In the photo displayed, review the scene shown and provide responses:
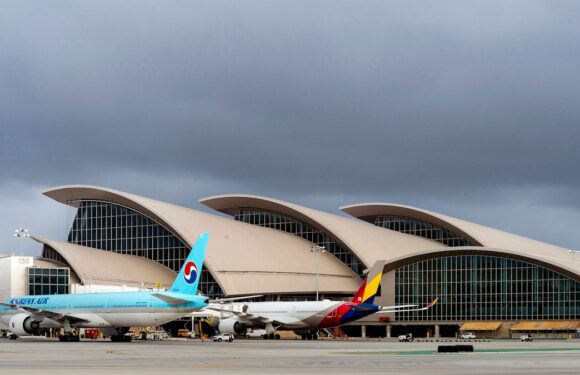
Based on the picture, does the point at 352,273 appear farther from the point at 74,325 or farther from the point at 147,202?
the point at 74,325

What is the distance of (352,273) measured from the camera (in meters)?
129

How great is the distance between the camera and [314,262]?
12775 centimetres

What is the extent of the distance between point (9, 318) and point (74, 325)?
9924 millimetres

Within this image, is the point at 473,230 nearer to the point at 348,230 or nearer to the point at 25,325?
the point at 348,230

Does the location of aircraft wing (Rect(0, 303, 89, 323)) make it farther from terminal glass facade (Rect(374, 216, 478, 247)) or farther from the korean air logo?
terminal glass facade (Rect(374, 216, 478, 247))

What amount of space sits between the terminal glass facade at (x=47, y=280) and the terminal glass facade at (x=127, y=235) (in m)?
Answer: 15.4

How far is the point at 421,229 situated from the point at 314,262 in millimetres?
26390

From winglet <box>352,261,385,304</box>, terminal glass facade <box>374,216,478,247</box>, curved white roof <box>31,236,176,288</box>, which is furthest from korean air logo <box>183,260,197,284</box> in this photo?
terminal glass facade <box>374,216,478,247</box>

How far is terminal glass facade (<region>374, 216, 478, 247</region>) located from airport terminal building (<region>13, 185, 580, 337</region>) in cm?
286

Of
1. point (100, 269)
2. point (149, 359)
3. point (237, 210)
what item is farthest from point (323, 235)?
point (149, 359)

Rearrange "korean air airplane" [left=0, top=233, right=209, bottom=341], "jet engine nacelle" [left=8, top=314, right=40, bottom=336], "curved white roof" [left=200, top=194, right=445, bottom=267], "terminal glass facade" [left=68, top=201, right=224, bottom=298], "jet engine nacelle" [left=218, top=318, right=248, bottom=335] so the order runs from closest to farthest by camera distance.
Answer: "korean air airplane" [left=0, top=233, right=209, bottom=341] < "jet engine nacelle" [left=8, top=314, right=40, bottom=336] < "jet engine nacelle" [left=218, top=318, right=248, bottom=335] < "terminal glass facade" [left=68, top=201, right=224, bottom=298] < "curved white roof" [left=200, top=194, right=445, bottom=267]

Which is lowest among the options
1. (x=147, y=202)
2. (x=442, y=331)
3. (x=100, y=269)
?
(x=442, y=331)

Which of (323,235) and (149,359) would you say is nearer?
(149,359)

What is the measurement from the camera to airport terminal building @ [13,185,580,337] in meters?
110
